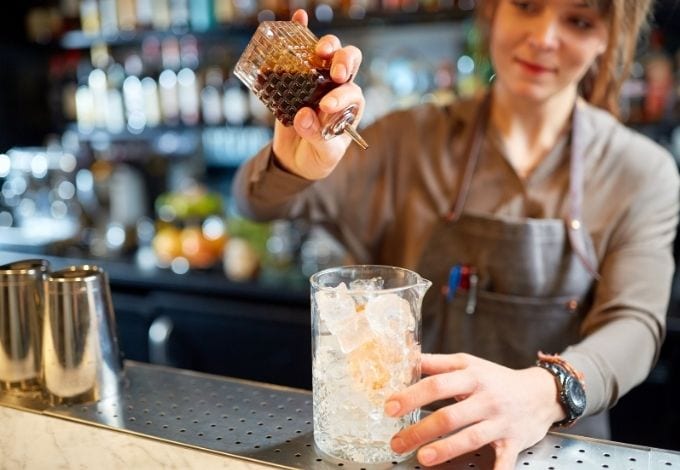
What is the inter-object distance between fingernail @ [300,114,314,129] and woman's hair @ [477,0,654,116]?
70cm

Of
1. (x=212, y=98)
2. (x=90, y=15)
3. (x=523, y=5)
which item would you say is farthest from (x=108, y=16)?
(x=523, y=5)

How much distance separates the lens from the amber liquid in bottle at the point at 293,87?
39.8 inches

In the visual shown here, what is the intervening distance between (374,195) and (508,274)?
0.36 metres

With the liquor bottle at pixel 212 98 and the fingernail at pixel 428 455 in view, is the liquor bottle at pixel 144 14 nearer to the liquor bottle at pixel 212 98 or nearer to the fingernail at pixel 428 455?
the liquor bottle at pixel 212 98

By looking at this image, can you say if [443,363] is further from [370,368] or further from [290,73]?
[290,73]

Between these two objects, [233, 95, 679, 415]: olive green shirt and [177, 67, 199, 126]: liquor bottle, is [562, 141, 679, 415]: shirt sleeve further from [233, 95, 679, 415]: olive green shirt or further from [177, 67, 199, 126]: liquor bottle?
[177, 67, 199, 126]: liquor bottle

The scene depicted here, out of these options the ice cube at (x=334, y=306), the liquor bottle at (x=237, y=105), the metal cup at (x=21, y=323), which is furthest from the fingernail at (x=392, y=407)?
the liquor bottle at (x=237, y=105)

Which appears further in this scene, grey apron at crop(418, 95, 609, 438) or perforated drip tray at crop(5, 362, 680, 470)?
grey apron at crop(418, 95, 609, 438)

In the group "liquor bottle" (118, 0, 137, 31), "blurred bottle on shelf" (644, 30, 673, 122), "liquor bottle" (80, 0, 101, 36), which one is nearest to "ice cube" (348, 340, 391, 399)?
"blurred bottle on shelf" (644, 30, 673, 122)

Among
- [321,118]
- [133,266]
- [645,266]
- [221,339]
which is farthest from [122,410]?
[133,266]

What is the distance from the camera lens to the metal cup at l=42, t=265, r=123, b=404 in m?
1.12

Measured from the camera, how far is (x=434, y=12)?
122 inches

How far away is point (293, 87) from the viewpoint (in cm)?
102

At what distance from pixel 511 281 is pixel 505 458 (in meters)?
0.70
